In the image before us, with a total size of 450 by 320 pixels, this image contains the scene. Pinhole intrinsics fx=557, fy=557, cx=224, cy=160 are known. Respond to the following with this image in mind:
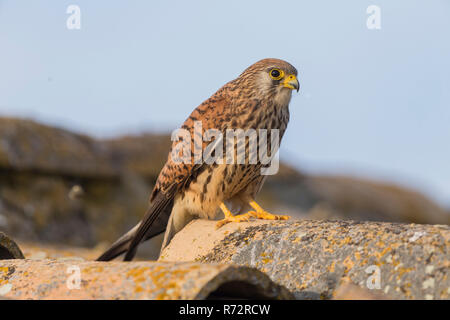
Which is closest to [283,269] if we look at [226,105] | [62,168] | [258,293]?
[258,293]

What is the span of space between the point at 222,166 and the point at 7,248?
164 centimetres

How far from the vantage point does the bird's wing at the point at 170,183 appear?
4.40 meters

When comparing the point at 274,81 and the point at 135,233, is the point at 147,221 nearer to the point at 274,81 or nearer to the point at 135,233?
the point at 135,233

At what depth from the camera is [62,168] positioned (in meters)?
12.2

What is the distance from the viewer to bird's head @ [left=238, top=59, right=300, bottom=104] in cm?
448

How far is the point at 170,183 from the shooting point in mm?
4562

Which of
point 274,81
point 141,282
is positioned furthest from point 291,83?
point 141,282

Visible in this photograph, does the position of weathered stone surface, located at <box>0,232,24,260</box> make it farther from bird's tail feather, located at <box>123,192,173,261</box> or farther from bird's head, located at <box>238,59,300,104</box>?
bird's head, located at <box>238,59,300,104</box>

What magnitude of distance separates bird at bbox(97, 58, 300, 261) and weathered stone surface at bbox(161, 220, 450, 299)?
1022mm

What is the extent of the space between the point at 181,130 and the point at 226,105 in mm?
473

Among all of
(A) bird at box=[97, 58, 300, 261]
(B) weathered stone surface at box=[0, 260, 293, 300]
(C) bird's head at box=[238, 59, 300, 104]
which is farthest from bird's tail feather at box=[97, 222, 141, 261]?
(B) weathered stone surface at box=[0, 260, 293, 300]
